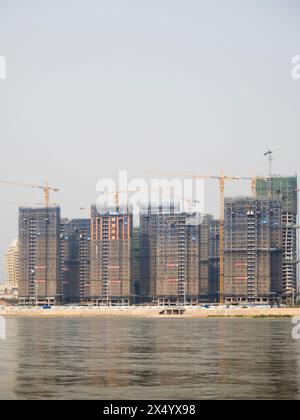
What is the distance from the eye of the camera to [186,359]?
242 ft

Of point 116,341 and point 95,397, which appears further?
point 116,341

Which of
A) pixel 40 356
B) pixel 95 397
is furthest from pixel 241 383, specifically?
pixel 40 356

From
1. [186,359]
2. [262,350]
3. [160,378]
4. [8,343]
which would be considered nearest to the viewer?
[160,378]

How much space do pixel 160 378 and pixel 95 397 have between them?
30.3ft

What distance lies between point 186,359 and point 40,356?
11323 mm

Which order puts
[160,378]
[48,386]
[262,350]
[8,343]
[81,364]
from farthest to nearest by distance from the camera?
1. [8,343]
2. [262,350]
3. [81,364]
4. [160,378]
5. [48,386]

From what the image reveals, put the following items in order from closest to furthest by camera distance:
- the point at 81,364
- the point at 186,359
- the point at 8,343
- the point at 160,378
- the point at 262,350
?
the point at 160,378, the point at 81,364, the point at 186,359, the point at 262,350, the point at 8,343

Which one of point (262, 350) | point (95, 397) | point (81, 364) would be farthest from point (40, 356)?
point (95, 397)

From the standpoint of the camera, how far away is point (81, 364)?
226 ft

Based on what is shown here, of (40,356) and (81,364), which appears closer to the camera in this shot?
(81,364)
